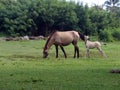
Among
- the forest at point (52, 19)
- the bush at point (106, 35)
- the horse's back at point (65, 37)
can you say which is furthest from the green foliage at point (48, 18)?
the horse's back at point (65, 37)

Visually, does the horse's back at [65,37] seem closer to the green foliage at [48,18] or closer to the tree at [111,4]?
the green foliage at [48,18]

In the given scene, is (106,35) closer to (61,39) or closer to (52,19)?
(52,19)

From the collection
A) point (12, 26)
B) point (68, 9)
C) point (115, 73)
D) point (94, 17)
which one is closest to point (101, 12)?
point (94, 17)

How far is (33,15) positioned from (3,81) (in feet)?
115

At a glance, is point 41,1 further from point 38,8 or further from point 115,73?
point 115,73

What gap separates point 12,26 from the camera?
4569 centimetres

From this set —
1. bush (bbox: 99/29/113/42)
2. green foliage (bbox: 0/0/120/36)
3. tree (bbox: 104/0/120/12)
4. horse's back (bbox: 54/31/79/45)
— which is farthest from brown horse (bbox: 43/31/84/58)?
tree (bbox: 104/0/120/12)

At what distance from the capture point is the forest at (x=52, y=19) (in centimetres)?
4594

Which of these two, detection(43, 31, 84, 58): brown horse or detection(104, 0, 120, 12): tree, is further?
detection(104, 0, 120, 12): tree

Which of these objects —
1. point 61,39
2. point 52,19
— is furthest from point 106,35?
point 61,39

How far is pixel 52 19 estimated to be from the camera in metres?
46.3

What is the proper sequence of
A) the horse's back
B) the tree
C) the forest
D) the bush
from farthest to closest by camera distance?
the tree < the forest < the bush < the horse's back

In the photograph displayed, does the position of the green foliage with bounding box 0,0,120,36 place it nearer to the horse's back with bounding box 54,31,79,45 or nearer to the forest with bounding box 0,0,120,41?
the forest with bounding box 0,0,120,41

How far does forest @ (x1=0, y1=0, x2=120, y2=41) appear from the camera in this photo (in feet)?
151
